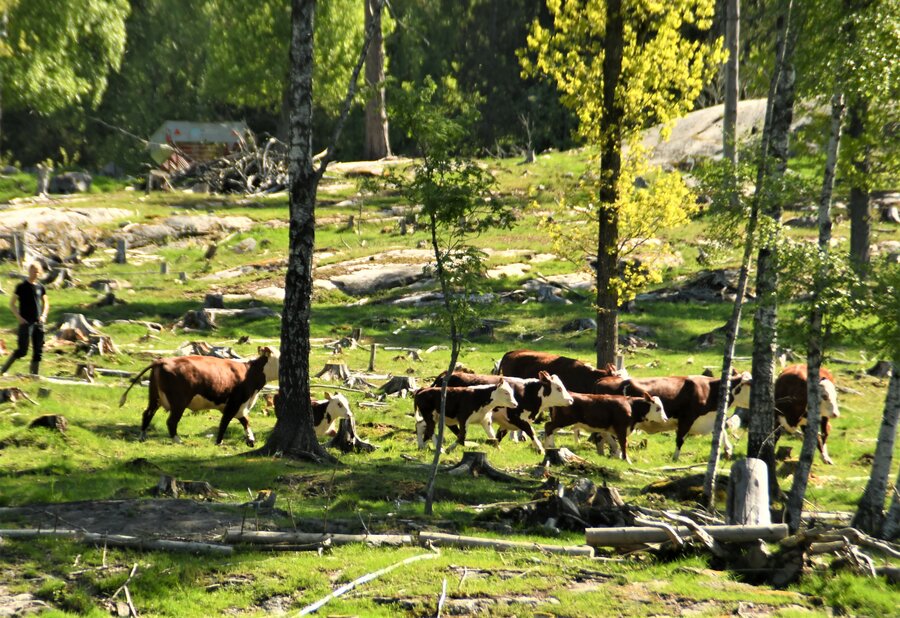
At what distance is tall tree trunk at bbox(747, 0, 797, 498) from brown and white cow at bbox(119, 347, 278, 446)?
356 inches

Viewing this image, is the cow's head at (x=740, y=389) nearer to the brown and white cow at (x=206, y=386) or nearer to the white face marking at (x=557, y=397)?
the white face marking at (x=557, y=397)

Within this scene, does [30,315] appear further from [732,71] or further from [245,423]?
[732,71]

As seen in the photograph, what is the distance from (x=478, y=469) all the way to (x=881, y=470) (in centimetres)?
628

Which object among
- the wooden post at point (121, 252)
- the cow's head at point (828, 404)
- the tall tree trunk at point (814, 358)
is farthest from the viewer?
the wooden post at point (121, 252)

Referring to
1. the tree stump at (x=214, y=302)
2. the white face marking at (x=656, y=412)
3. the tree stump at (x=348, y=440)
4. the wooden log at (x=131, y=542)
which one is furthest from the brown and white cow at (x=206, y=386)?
the tree stump at (x=214, y=302)

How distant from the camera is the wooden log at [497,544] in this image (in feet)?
44.8

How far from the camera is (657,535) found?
13641mm

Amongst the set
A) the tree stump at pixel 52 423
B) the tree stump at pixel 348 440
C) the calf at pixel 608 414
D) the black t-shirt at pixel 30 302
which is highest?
the black t-shirt at pixel 30 302

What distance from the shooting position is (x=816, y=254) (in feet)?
50.1

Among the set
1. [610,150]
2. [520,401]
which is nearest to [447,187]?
[520,401]

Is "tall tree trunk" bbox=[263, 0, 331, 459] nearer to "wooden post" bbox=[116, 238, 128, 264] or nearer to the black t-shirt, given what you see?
the black t-shirt

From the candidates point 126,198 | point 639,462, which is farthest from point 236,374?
point 126,198

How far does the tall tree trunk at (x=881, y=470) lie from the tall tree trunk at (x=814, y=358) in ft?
3.15

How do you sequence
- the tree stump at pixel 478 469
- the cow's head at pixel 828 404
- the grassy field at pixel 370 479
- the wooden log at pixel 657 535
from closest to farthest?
the grassy field at pixel 370 479 < the wooden log at pixel 657 535 < the tree stump at pixel 478 469 < the cow's head at pixel 828 404
